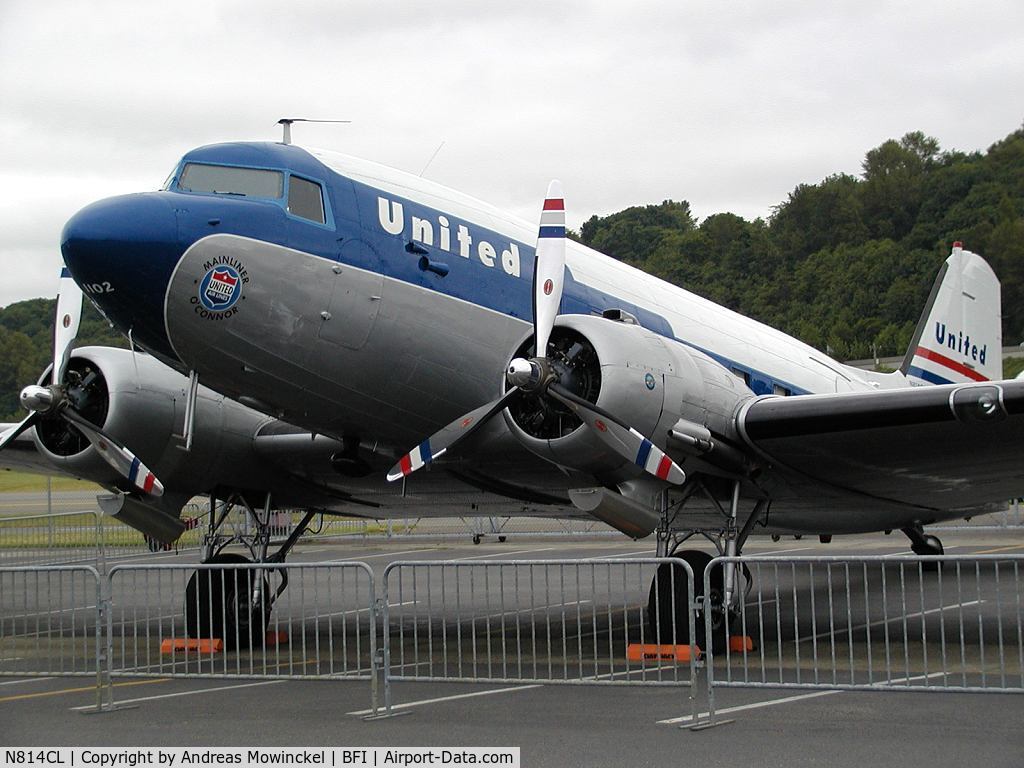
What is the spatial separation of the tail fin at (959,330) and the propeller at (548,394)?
839 cm

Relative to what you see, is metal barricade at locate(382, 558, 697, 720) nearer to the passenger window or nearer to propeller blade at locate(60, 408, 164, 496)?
propeller blade at locate(60, 408, 164, 496)

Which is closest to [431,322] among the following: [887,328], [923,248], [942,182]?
[887,328]

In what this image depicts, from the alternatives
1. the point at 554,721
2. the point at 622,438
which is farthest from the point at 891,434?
the point at 554,721

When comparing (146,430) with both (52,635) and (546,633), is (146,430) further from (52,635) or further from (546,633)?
(546,633)

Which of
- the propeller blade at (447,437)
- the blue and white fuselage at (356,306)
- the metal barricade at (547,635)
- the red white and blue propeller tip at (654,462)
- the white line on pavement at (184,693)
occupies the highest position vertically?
the blue and white fuselage at (356,306)

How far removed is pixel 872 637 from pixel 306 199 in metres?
6.99

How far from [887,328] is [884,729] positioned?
64.5m

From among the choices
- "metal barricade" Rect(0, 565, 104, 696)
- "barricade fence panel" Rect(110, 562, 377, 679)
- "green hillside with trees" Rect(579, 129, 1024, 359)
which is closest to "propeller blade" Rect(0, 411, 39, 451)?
"metal barricade" Rect(0, 565, 104, 696)

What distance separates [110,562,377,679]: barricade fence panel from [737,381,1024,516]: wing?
4122mm

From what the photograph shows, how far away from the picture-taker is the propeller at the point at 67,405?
11.7m

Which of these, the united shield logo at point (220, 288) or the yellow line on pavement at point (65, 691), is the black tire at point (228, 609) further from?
the united shield logo at point (220, 288)

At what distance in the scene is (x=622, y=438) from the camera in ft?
32.9

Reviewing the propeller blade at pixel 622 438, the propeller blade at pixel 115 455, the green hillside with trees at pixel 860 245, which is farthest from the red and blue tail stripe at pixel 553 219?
the green hillside with trees at pixel 860 245

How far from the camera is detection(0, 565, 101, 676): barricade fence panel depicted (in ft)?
32.0
